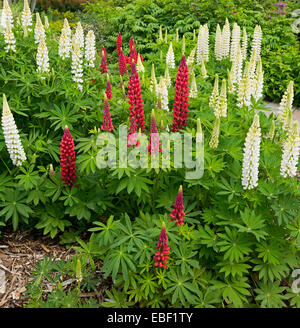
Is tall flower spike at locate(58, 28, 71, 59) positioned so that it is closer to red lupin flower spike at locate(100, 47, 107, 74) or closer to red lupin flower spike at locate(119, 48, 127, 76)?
red lupin flower spike at locate(100, 47, 107, 74)

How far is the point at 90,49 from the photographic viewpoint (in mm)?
4562

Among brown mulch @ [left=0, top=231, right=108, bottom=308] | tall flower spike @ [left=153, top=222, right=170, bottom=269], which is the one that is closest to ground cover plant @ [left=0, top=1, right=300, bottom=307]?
tall flower spike @ [left=153, top=222, right=170, bottom=269]

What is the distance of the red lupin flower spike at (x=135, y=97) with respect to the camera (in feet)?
12.2

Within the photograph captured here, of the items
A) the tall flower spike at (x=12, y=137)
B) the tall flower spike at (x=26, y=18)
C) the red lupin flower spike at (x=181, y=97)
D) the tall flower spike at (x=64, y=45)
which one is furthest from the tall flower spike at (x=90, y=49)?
the tall flower spike at (x=12, y=137)

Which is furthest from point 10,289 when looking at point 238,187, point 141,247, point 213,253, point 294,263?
point 294,263

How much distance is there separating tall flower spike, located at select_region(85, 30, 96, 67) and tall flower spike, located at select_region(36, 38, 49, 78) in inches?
22.3

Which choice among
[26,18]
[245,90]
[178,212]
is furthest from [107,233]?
[26,18]

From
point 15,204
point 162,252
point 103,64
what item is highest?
point 103,64

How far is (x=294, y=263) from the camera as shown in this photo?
3.35 meters

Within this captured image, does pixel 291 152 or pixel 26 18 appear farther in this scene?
pixel 26 18

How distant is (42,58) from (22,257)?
83.2 inches

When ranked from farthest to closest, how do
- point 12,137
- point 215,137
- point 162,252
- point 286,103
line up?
point 286,103, point 12,137, point 215,137, point 162,252

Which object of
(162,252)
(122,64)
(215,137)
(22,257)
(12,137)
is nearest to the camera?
(162,252)

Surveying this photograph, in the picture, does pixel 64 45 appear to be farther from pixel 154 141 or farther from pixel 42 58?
pixel 154 141
